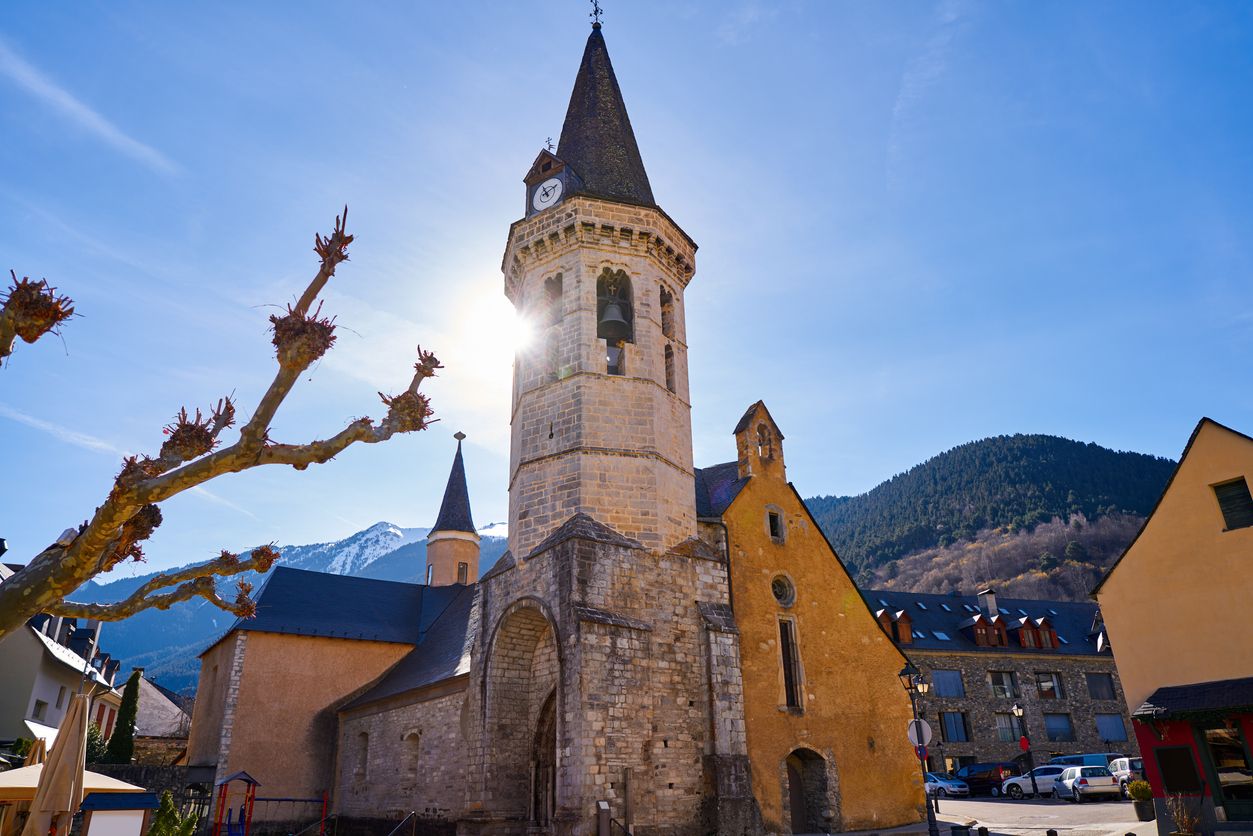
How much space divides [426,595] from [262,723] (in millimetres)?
8161

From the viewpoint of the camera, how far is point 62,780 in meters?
9.32

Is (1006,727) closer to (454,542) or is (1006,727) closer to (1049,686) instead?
(1049,686)

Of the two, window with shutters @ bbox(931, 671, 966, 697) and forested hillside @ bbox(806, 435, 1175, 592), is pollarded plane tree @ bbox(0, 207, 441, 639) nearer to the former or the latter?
window with shutters @ bbox(931, 671, 966, 697)

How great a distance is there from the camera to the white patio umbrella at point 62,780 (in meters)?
9.16

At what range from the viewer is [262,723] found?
83.2ft

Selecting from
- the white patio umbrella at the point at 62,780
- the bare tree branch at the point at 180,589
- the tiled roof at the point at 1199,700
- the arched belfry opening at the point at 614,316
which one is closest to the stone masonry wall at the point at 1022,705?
the tiled roof at the point at 1199,700

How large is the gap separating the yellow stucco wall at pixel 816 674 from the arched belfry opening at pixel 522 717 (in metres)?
4.30

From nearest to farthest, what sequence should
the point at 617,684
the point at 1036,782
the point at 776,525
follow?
the point at 617,684
the point at 776,525
the point at 1036,782

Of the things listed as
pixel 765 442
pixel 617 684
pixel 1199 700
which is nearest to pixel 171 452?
pixel 617 684

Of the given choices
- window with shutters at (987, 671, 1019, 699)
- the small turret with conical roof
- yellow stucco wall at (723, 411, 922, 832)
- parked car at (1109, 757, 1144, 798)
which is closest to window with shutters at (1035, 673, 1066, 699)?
window with shutters at (987, 671, 1019, 699)

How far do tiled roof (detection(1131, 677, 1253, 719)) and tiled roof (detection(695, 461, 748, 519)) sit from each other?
371 inches

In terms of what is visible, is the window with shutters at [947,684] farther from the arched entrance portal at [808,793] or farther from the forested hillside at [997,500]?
the forested hillside at [997,500]

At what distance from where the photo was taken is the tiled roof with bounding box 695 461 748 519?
1938cm

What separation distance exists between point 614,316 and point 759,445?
5148 millimetres
